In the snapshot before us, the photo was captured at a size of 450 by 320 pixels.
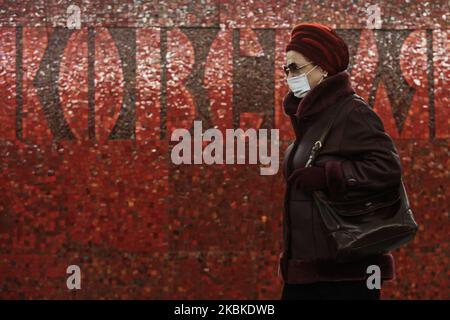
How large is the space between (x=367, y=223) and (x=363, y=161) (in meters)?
0.25

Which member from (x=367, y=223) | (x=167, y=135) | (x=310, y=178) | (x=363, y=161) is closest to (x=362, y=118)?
(x=363, y=161)

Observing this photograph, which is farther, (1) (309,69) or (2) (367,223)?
(1) (309,69)

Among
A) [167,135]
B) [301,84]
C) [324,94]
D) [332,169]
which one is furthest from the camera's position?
[167,135]

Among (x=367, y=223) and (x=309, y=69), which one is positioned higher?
(x=309, y=69)

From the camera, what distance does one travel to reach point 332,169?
2.47m

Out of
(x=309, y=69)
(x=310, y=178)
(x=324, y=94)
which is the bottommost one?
(x=310, y=178)

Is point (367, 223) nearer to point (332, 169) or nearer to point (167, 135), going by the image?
point (332, 169)

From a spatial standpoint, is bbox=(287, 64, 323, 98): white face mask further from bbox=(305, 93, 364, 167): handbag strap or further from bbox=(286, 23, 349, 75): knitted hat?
bbox=(305, 93, 364, 167): handbag strap

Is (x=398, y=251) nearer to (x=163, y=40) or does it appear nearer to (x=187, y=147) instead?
(x=187, y=147)

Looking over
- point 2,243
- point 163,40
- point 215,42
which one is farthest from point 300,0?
point 2,243

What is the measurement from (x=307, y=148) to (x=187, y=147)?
5.98ft

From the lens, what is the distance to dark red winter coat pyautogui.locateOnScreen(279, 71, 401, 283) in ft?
8.06

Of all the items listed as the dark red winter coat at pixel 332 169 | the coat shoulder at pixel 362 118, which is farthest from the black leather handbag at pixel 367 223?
the coat shoulder at pixel 362 118

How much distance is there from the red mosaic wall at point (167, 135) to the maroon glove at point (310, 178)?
5.91 ft
